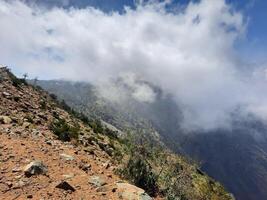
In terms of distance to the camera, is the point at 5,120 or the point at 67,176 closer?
the point at 67,176

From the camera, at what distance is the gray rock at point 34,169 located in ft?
52.7

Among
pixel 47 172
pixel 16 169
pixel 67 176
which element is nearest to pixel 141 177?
pixel 67 176

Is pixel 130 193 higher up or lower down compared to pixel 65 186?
higher up

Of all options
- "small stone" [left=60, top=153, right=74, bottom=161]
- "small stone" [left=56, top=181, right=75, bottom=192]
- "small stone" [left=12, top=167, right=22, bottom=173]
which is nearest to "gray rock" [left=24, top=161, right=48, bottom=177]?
"small stone" [left=12, top=167, right=22, bottom=173]

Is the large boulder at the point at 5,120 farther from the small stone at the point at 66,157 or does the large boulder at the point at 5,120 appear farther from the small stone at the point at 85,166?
the small stone at the point at 85,166

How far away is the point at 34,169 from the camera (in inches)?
645

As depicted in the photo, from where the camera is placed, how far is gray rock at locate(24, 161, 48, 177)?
16078 millimetres

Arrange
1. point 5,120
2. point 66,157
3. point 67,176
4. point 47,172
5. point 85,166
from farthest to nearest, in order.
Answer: point 5,120
point 66,157
point 85,166
point 67,176
point 47,172

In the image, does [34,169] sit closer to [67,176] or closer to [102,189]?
[67,176]

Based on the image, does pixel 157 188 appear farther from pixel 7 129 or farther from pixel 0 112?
pixel 0 112

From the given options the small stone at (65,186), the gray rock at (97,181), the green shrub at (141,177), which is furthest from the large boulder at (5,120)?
the small stone at (65,186)

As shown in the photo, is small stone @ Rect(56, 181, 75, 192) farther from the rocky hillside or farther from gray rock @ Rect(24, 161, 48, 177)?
gray rock @ Rect(24, 161, 48, 177)

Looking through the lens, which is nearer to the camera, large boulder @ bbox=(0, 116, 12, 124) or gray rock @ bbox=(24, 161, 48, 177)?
gray rock @ bbox=(24, 161, 48, 177)

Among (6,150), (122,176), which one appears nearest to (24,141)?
(6,150)
